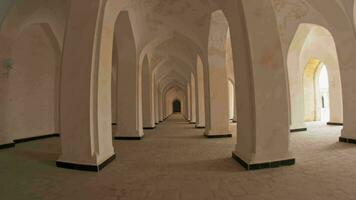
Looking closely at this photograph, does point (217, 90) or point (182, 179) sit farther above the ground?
point (217, 90)

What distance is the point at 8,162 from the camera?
5.45 metres

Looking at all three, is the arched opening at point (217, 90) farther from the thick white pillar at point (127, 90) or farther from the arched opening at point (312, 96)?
the arched opening at point (312, 96)

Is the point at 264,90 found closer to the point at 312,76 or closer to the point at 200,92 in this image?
the point at 200,92

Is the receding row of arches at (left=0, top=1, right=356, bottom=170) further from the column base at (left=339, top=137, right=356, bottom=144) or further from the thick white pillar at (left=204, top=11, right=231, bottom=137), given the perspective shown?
the column base at (left=339, top=137, right=356, bottom=144)

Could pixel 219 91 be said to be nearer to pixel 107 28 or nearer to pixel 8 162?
pixel 107 28

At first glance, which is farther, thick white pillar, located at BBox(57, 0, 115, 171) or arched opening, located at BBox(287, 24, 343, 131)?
arched opening, located at BBox(287, 24, 343, 131)

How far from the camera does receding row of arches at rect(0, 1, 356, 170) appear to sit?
15.3ft

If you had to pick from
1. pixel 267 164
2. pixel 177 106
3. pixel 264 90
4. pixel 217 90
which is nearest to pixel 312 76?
pixel 217 90

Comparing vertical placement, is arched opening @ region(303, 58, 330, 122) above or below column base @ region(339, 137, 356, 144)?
above

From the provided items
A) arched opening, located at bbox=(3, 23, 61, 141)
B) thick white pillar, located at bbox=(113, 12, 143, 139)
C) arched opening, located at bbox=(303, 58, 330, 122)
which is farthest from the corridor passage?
arched opening, located at bbox=(303, 58, 330, 122)

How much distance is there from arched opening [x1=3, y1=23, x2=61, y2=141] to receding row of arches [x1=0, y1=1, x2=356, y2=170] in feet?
0.13

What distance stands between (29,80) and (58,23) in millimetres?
2765

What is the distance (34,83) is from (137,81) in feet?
15.0

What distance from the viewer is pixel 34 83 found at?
33.5 ft
